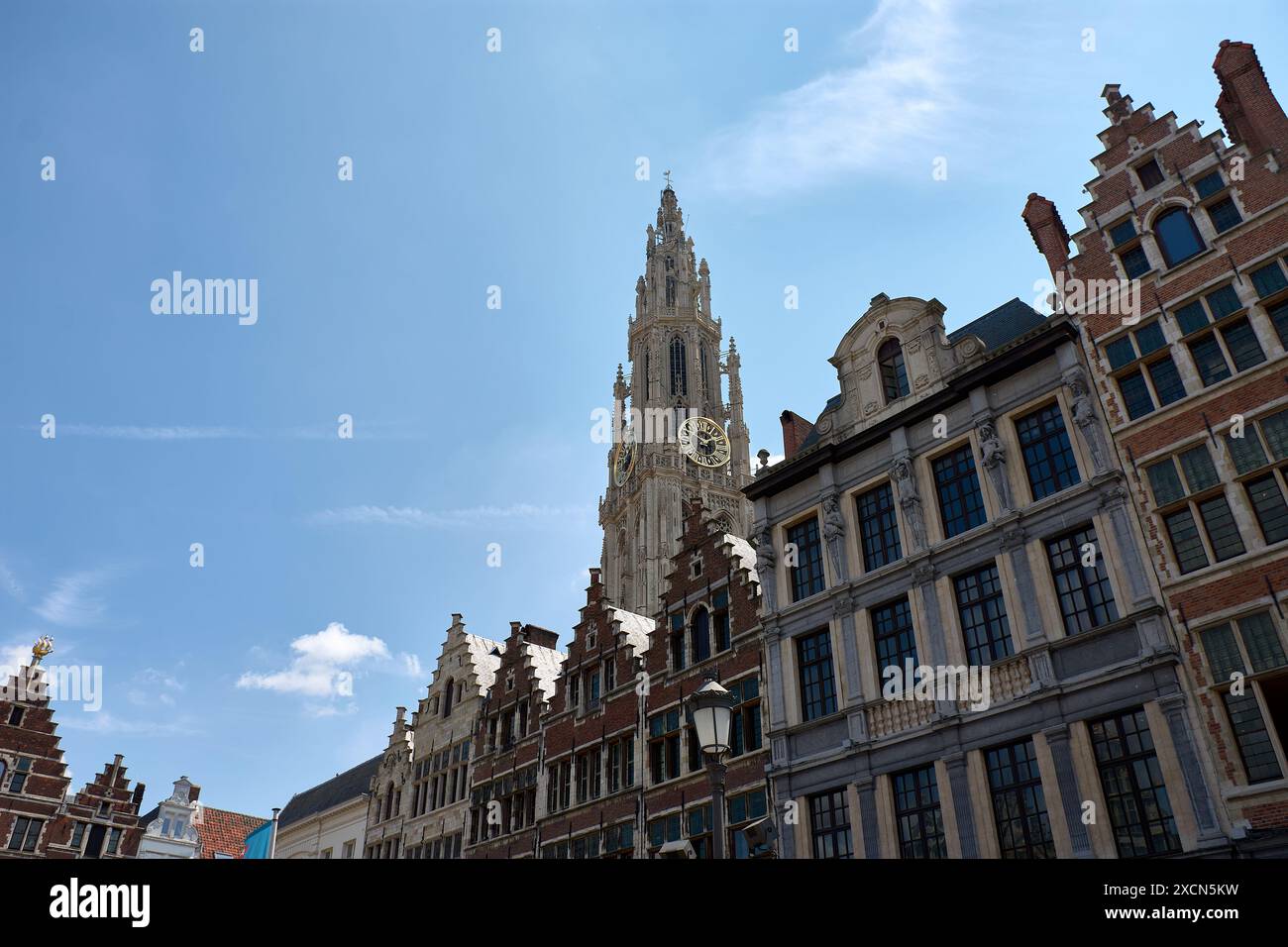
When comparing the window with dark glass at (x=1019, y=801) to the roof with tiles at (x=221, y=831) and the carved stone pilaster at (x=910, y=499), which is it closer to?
the carved stone pilaster at (x=910, y=499)

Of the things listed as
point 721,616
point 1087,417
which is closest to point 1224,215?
point 1087,417

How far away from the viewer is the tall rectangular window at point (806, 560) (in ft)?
72.6

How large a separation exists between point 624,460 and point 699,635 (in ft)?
223

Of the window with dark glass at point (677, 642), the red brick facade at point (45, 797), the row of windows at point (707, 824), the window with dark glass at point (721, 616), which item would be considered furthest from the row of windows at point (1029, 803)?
the red brick facade at point (45, 797)

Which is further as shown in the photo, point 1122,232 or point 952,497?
point 952,497

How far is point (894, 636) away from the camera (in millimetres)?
19781

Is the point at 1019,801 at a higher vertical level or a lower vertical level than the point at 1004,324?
lower

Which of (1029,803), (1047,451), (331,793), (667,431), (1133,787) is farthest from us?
(667,431)

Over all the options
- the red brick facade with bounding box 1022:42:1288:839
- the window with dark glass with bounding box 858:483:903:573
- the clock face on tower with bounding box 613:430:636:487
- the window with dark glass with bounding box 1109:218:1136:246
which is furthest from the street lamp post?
the clock face on tower with bounding box 613:430:636:487

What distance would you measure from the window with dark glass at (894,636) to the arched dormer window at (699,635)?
5665 millimetres

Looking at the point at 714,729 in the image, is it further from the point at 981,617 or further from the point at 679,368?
the point at 679,368

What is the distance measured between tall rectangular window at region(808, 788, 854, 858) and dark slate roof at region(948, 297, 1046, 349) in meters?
10.3
